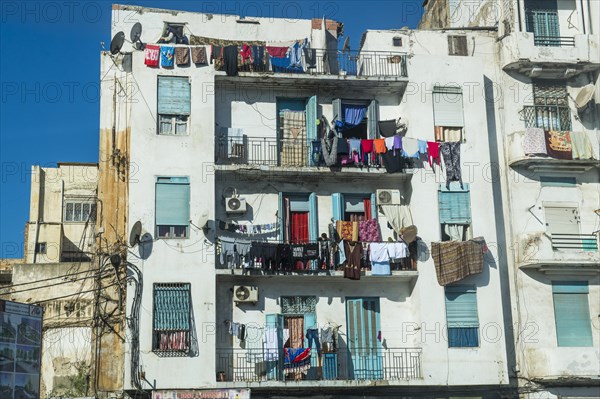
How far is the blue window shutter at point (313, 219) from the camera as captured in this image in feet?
101

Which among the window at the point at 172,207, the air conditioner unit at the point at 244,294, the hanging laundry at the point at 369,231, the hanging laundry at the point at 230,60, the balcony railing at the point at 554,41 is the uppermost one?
the balcony railing at the point at 554,41

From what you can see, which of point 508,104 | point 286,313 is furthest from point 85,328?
point 508,104

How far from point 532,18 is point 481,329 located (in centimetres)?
1088

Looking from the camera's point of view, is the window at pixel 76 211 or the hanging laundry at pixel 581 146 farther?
the window at pixel 76 211

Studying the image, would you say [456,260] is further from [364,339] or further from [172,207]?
[172,207]

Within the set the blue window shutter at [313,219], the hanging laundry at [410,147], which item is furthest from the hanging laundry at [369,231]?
the hanging laundry at [410,147]

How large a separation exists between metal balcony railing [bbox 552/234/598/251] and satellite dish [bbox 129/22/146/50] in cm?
1427

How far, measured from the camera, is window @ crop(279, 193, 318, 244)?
30703 mm

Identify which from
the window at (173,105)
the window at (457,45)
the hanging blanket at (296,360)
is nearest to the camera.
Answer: the hanging blanket at (296,360)

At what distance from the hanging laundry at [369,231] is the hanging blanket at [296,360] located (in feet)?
12.8

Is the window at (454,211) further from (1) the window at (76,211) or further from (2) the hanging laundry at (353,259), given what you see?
(1) the window at (76,211)

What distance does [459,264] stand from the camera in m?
29.7

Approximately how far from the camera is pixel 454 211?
100 feet

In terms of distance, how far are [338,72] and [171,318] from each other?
388 inches
